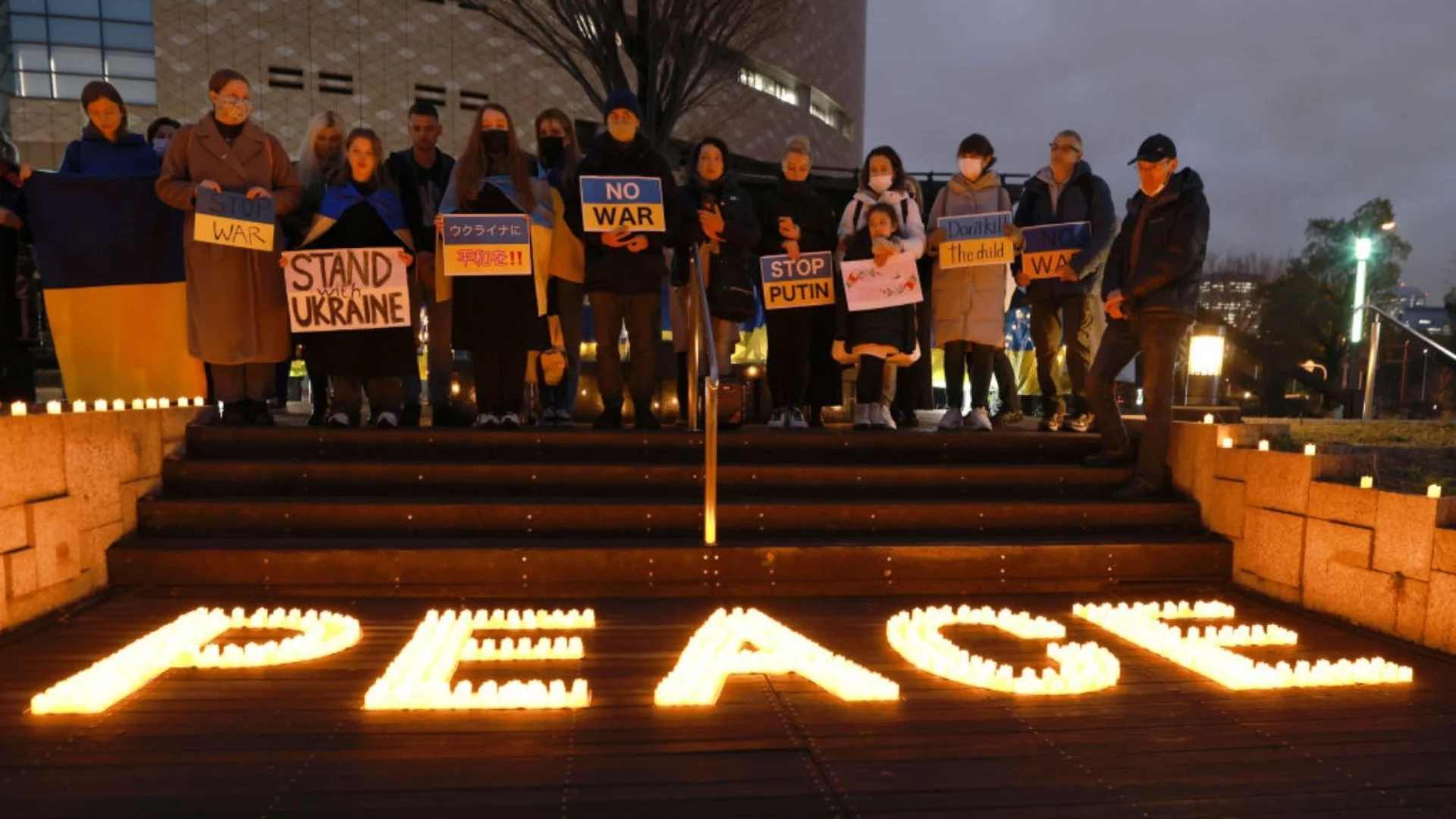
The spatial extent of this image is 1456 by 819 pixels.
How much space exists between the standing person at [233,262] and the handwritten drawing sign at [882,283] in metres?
3.77

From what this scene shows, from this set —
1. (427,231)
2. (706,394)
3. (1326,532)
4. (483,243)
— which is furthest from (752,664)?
(427,231)

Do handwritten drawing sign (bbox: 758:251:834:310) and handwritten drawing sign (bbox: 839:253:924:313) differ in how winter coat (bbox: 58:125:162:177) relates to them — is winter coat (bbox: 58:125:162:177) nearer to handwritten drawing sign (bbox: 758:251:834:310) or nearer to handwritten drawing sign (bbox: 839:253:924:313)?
handwritten drawing sign (bbox: 758:251:834:310)

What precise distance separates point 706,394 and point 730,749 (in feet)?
7.11

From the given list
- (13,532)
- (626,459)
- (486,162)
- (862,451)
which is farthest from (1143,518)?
→ (13,532)

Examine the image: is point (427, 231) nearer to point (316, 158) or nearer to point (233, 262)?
point (316, 158)

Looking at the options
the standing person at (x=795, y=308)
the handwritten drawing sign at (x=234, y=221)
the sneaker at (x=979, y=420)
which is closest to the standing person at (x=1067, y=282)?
the sneaker at (x=979, y=420)

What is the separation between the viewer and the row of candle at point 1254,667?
10.8ft

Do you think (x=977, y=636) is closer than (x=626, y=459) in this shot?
Yes

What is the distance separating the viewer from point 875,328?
5.93 m

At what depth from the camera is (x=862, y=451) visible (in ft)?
18.0

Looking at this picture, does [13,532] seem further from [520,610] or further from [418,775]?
Result: [418,775]

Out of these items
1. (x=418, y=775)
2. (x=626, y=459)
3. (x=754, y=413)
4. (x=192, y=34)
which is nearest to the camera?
(x=418, y=775)

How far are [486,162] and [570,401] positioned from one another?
6.00 feet

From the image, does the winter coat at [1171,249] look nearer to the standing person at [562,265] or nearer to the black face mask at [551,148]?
the standing person at [562,265]
